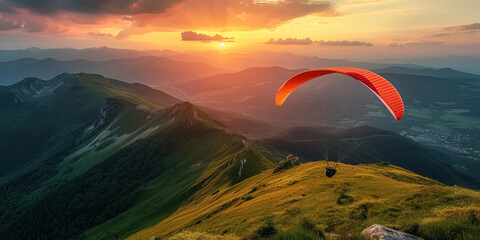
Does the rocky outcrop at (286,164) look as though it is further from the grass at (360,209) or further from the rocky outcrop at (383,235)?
the rocky outcrop at (383,235)

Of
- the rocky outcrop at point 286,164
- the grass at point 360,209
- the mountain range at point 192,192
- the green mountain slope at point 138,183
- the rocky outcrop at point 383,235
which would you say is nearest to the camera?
the rocky outcrop at point 383,235

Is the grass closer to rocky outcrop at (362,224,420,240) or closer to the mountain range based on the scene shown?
the mountain range

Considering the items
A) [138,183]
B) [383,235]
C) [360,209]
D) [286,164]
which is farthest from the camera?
[138,183]

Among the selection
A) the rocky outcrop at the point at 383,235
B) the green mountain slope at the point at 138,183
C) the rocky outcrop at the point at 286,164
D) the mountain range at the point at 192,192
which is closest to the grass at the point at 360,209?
the mountain range at the point at 192,192

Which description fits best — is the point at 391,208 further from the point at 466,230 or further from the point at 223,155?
the point at 223,155

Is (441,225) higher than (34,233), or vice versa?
(441,225)

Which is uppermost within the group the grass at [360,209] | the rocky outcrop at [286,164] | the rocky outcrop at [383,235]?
the rocky outcrop at [383,235]

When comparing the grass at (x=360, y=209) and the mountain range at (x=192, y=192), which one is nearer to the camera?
the grass at (x=360, y=209)


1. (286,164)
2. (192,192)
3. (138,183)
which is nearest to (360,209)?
(286,164)

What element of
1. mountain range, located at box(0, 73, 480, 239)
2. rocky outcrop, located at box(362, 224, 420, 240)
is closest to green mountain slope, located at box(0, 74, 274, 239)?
mountain range, located at box(0, 73, 480, 239)

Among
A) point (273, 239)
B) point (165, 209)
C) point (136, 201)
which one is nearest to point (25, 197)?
point (136, 201)

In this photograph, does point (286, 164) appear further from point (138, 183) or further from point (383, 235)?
point (138, 183)
